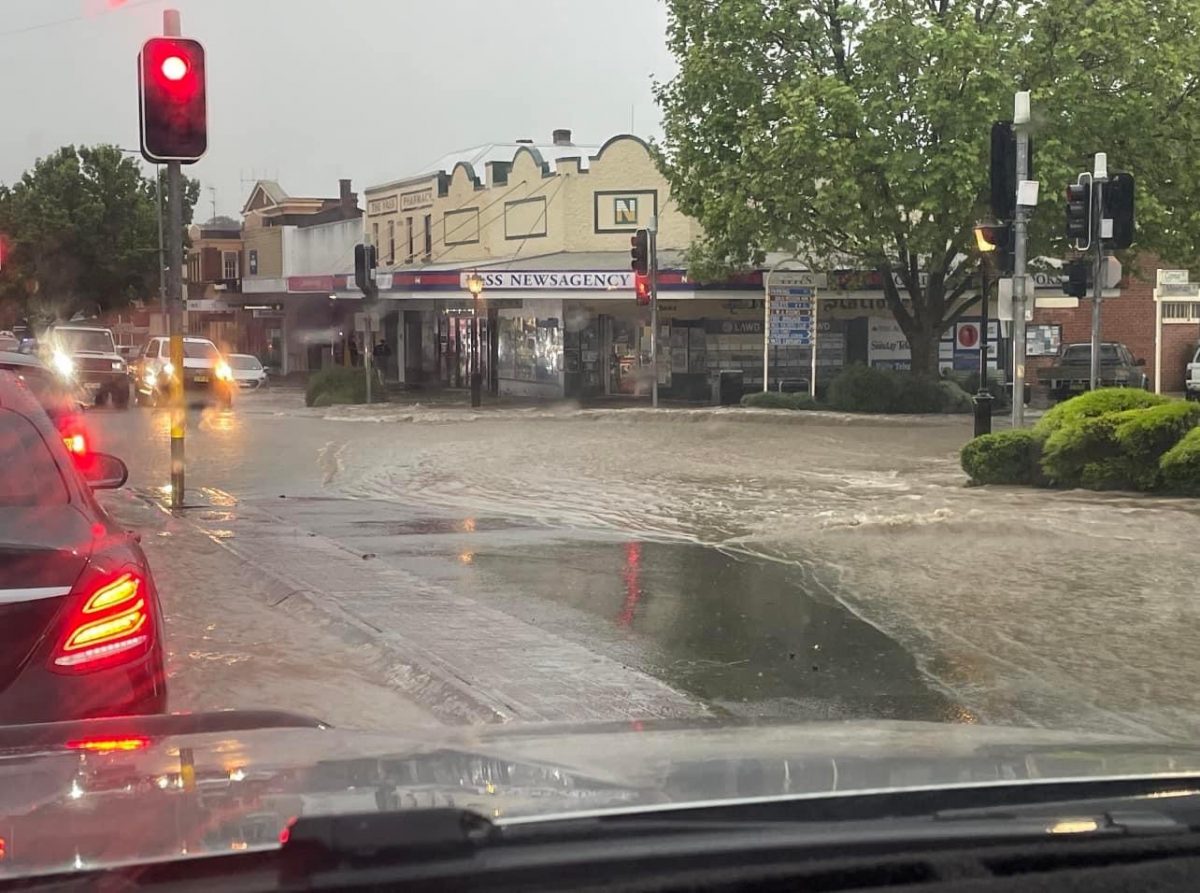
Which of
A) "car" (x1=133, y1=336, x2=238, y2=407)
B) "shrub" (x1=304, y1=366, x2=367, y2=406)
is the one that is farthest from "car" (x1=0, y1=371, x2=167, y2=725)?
"car" (x1=133, y1=336, x2=238, y2=407)

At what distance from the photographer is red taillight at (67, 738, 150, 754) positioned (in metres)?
2.94

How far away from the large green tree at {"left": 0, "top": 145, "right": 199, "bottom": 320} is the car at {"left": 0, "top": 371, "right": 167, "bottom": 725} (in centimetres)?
6257

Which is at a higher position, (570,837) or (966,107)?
(966,107)

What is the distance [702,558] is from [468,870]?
10034 mm

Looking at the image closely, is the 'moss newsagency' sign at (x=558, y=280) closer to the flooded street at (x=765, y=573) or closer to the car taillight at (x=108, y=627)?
the flooded street at (x=765, y=573)

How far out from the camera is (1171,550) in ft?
37.4

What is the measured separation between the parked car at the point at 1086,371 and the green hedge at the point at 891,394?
20.6ft

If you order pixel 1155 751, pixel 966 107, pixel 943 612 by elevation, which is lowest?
pixel 943 612

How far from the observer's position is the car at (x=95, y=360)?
33.4 m

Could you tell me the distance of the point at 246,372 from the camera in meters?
42.4

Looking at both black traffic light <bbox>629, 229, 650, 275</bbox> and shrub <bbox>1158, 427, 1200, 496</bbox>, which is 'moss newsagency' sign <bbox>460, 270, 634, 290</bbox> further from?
shrub <bbox>1158, 427, 1200, 496</bbox>

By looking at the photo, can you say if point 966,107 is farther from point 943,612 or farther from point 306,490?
point 943,612

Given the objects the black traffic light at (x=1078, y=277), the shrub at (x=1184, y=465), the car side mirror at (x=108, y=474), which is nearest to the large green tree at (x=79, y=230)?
the black traffic light at (x=1078, y=277)

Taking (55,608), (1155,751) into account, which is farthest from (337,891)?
(55,608)
